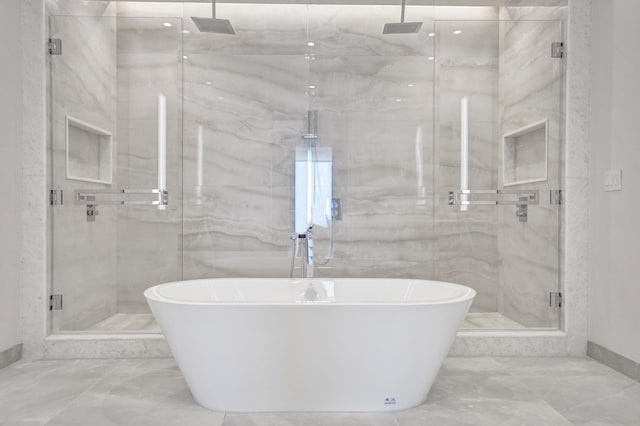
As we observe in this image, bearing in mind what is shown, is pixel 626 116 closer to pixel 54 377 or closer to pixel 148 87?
pixel 148 87

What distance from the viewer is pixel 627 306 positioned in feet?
8.55

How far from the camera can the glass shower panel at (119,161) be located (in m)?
3.00

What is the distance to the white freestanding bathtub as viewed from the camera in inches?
79.0

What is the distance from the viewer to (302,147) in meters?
3.12

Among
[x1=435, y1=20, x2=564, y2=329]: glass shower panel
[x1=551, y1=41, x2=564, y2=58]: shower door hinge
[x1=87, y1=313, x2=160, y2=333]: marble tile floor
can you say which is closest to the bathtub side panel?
[x1=87, y1=313, x2=160, y2=333]: marble tile floor

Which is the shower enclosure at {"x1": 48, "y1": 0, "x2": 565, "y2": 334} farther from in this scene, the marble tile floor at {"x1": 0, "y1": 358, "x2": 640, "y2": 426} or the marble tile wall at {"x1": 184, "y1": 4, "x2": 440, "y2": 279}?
the marble tile floor at {"x1": 0, "y1": 358, "x2": 640, "y2": 426}

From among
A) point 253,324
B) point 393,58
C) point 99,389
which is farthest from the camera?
point 393,58

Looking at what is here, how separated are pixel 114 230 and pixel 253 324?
1.58 metres

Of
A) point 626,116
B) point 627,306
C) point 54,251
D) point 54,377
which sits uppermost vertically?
point 626,116

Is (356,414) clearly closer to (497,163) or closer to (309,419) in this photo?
(309,419)

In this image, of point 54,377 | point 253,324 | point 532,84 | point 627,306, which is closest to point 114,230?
point 54,377

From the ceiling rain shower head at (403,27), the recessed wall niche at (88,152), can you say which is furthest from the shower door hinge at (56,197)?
the ceiling rain shower head at (403,27)

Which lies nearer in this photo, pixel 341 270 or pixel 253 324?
pixel 253 324

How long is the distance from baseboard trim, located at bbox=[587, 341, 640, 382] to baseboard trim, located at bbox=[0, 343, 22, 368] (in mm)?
3753
